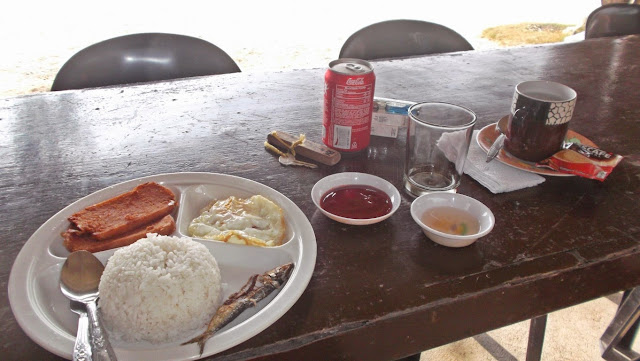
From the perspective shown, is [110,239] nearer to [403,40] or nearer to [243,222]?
[243,222]

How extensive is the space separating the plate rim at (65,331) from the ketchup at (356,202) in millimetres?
73

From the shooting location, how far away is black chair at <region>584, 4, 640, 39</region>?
2.31 metres

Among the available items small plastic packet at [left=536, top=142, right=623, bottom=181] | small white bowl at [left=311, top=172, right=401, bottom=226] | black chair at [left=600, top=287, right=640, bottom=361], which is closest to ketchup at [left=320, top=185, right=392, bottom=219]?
small white bowl at [left=311, top=172, right=401, bottom=226]

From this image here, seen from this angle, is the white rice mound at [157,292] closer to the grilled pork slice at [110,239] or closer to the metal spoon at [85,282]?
the metal spoon at [85,282]

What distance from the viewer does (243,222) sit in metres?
0.87

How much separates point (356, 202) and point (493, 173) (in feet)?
1.09

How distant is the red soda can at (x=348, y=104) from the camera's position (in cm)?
102

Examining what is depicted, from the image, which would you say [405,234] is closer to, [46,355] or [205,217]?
[205,217]

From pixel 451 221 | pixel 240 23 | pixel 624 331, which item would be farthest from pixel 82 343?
pixel 240 23

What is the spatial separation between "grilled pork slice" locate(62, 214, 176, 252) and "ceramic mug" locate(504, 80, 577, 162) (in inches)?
29.7

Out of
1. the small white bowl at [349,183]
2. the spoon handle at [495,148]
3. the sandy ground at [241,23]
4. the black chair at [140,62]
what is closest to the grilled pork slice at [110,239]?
the small white bowl at [349,183]

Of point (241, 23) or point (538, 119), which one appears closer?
point (538, 119)

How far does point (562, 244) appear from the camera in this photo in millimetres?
870

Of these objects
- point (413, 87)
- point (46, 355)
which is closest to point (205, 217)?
point (46, 355)
